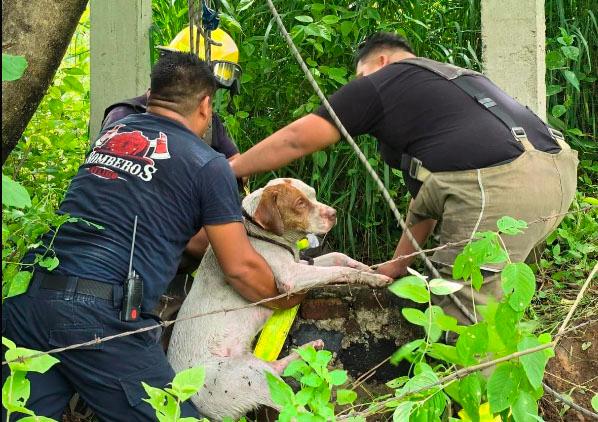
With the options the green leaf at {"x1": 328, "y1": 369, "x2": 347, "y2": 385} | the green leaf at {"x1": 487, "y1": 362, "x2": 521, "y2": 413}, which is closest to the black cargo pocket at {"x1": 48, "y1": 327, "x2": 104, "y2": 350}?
the green leaf at {"x1": 328, "y1": 369, "x2": 347, "y2": 385}

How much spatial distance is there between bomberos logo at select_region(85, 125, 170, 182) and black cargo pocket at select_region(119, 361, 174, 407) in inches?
30.6

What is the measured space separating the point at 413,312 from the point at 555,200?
1.81 metres

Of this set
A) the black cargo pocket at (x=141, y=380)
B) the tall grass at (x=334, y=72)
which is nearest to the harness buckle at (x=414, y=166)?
the tall grass at (x=334, y=72)

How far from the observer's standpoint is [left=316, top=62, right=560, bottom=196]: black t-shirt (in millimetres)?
4438

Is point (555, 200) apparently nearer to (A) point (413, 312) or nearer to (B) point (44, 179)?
(A) point (413, 312)

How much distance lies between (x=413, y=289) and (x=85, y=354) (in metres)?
1.37

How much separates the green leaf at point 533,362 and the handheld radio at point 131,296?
156cm

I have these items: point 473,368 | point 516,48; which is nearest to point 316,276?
point 473,368

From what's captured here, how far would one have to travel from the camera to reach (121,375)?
3564mm

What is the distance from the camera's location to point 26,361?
8.73ft

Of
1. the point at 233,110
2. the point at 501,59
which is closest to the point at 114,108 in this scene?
the point at 233,110

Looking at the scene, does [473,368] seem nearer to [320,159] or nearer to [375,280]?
[375,280]

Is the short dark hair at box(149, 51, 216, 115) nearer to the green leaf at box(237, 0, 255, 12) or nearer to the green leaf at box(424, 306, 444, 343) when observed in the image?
the green leaf at box(424, 306, 444, 343)

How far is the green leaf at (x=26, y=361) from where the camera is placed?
8.61 ft
